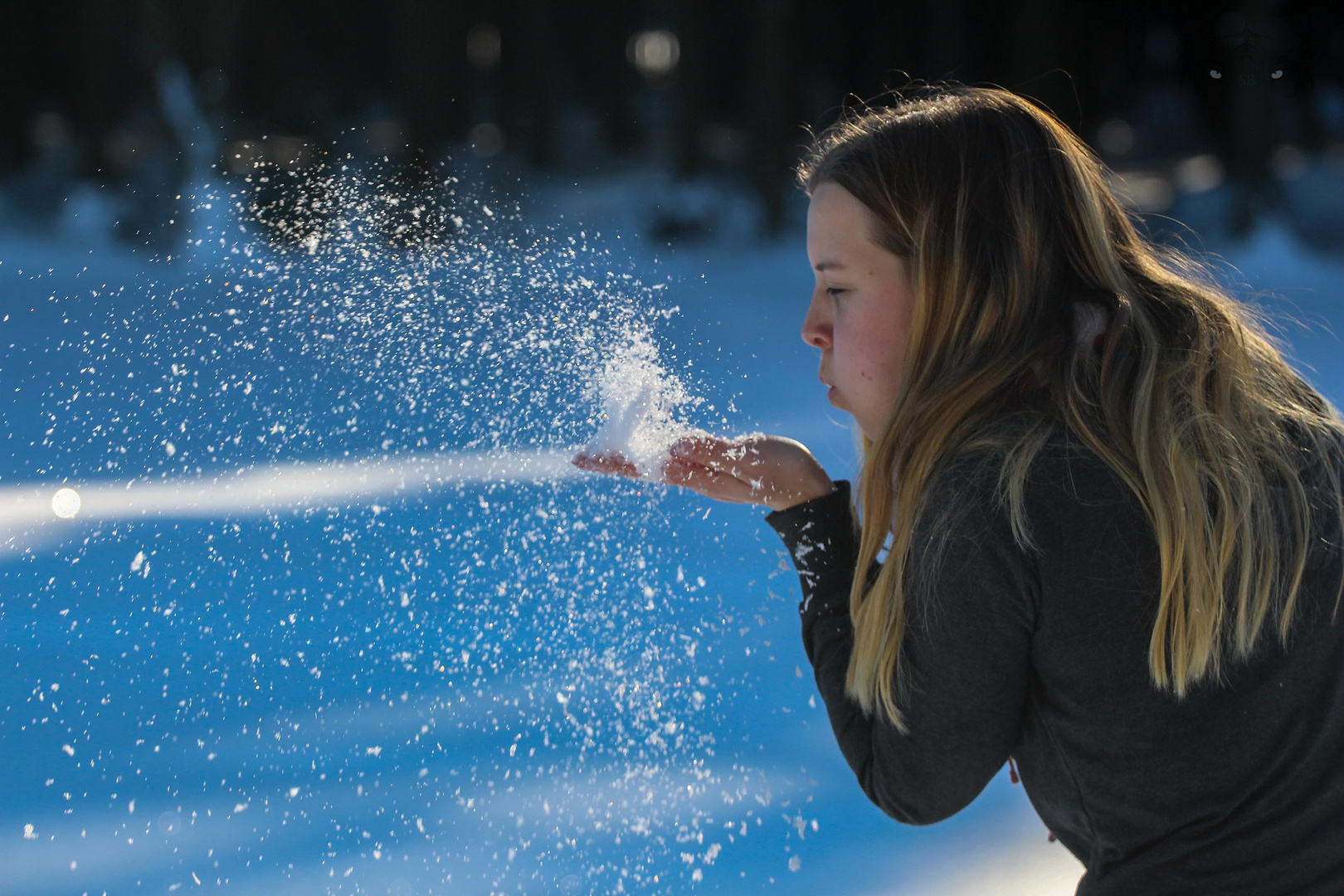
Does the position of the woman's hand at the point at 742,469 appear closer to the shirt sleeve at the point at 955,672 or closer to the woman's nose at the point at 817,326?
→ the woman's nose at the point at 817,326

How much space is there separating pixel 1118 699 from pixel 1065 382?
0.74 feet

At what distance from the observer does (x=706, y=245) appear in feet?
15.3

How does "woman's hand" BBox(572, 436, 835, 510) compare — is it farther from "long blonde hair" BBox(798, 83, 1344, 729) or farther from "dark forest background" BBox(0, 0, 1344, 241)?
"dark forest background" BBox(0, 0, 1344, 241)

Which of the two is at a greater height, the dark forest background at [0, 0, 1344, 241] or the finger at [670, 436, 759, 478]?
the dark forest background at [0, 0, 1344, 241]

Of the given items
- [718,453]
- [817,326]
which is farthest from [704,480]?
[817,326]

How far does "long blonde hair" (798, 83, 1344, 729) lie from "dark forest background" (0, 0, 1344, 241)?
12.6ft

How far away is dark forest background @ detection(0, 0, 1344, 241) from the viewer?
4.47 meters

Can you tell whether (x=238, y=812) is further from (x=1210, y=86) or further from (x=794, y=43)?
(x=1210, y=86)

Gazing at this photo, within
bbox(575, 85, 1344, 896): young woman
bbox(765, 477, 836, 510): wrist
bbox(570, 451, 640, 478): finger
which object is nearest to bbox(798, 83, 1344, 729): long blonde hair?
bbox(575, 85, 1344, 896): young woman

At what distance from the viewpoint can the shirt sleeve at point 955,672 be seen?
0.79 m

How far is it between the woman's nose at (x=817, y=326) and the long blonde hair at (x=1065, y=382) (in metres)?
0.08

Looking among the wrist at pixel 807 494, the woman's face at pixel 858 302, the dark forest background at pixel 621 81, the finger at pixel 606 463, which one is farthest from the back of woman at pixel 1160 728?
the dark forest background at pixel 621 81

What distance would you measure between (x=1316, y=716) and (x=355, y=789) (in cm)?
166

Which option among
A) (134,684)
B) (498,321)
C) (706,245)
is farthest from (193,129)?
(134,684)
